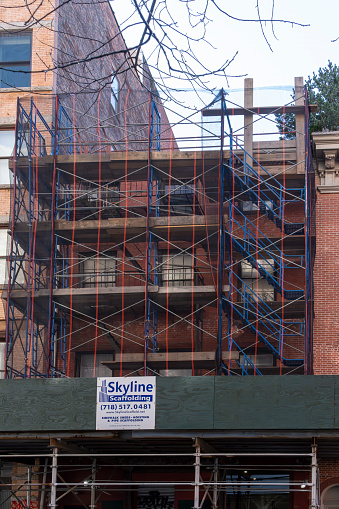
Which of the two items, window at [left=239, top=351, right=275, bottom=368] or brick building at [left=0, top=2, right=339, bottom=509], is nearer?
brick building at [left=0, top=2, right=339, bottom=509]

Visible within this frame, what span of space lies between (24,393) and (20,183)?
9.37m

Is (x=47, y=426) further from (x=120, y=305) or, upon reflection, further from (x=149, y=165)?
(x=149, y=165)

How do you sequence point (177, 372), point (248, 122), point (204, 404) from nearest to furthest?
point (204, 404)
point (177, 372)
point (248, 122)

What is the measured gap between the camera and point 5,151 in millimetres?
28047

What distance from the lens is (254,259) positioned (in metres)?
26.4

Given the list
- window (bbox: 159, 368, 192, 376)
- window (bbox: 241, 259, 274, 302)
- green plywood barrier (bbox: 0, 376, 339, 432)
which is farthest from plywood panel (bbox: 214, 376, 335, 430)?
window (bbox: 241, 259, 274, 302)

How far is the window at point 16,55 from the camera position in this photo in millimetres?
28266

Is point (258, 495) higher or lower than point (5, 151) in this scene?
lower

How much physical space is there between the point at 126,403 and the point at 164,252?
33.1 ft

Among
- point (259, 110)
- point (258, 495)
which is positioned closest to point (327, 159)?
point (259, 110)

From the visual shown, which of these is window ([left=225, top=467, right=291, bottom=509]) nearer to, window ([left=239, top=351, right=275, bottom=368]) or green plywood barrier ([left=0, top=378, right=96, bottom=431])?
window ([left=239, top=351, right=275, bottom=368])

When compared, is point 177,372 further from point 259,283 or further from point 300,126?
point 300,126

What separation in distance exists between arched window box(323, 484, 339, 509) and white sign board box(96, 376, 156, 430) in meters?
7.82

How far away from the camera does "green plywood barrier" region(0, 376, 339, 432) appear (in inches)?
707
